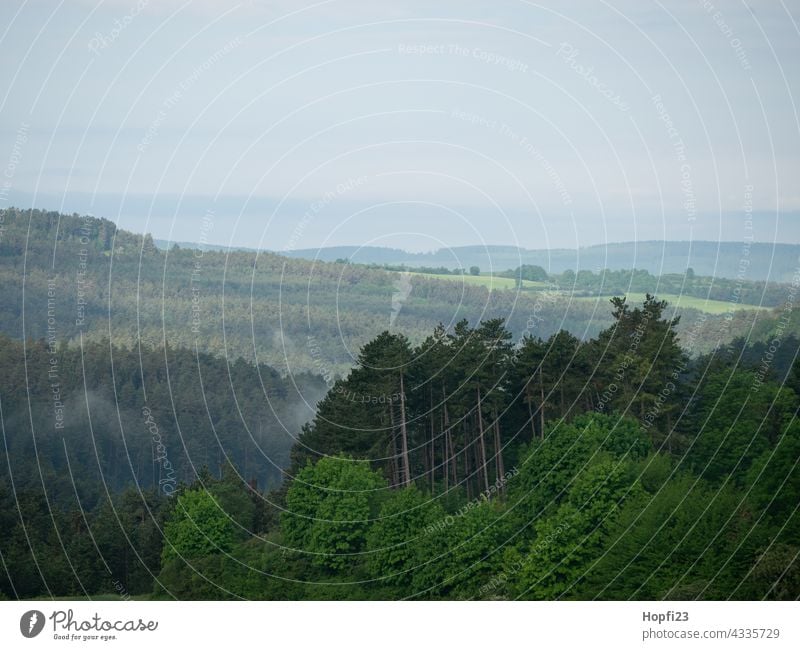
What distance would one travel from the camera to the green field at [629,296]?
415 feet

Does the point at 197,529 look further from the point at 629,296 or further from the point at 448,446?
the point at 629,296

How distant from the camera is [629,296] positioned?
126m

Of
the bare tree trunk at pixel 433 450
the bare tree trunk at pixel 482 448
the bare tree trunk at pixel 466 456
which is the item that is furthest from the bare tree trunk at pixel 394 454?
the bare tree trunk at pixel 482 448

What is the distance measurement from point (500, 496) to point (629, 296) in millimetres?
48810

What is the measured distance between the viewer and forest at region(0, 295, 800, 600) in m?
65.8

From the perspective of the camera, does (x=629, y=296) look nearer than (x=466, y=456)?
No

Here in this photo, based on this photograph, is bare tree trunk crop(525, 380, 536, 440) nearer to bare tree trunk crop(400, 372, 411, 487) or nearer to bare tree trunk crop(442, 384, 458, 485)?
bare tree trunk crop(442, 384, 458, 485)

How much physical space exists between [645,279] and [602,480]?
212ft

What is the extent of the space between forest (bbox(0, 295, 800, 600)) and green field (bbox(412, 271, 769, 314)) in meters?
23.0

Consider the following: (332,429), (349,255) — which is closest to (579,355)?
(332,429)

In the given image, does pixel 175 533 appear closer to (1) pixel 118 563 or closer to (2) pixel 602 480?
(1) pixel 118 563

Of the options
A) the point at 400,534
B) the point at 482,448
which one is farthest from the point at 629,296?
the point at 400,534

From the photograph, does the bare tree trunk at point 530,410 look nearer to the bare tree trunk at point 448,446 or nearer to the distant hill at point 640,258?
the bare tree trunk at point 448,446

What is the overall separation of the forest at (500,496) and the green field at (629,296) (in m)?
23.0
